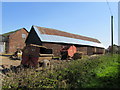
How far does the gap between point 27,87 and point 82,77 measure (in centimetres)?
255

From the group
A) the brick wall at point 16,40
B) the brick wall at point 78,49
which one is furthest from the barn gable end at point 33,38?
the brick wall at point 16,40

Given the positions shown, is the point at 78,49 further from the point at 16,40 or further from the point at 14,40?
the point at 14,40

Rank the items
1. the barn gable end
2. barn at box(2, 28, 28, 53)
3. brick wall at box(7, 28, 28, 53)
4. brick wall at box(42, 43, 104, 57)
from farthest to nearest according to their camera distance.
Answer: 1. brick wall at box(7, 28, 28, 53)
2. barn at box(2, 28, 28, 53)
3. brick wall at box(42, 43, 104, 57)
4. the barn gable end

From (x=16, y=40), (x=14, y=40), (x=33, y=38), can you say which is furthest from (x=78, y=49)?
(x=14, y=40)

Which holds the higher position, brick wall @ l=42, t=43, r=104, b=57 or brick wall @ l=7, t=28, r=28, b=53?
brick wall @ l=7, t=28, r=28, b=53

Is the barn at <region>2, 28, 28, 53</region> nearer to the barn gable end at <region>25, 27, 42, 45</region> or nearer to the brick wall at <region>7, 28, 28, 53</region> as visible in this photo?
the brick wall at <region>7, 28, 28, 53</region>

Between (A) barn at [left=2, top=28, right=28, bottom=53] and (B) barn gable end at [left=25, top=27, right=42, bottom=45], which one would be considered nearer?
(B) barn gable end at [left=25, top=27, right=42, bottom=45]

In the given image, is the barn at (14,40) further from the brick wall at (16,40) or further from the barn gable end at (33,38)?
the barn gable end at (33,38)

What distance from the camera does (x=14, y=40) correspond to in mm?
37844

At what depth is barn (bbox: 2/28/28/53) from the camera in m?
36.7

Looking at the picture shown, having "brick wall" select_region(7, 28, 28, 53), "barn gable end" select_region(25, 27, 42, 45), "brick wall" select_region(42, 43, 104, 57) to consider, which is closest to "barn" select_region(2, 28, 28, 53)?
"brick wall" select_region(7, 28, 28, 53)

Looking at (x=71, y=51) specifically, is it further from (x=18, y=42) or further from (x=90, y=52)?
(x=18, y=42)

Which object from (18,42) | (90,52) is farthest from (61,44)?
(18,42)

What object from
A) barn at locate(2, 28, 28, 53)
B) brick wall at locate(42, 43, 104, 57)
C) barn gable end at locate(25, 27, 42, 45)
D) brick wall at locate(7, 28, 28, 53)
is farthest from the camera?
brick wall at locate(7, 28, 28, 53)
